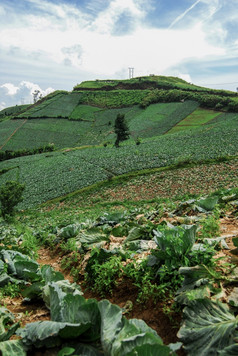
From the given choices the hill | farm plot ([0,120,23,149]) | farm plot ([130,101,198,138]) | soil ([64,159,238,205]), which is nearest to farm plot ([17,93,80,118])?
the hill

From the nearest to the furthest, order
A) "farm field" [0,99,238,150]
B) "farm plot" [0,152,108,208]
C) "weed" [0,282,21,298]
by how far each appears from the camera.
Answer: "weed" [0,282,21,298] → "farm plot" [0,152,108,208] → "farm field" [0,99,238,150]

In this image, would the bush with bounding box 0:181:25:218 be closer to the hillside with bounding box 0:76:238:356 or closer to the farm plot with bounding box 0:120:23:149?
the hillside with bounding box 0:76:238:356

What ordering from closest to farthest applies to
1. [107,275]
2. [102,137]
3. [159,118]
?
[107,275] → [102,137] → [159,118]

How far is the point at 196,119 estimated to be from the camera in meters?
71.0

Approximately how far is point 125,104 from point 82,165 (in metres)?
63.0

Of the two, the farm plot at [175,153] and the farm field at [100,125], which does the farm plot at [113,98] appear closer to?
the farm field at [100,125]

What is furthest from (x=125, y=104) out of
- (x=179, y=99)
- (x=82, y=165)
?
(x=82, y=165)

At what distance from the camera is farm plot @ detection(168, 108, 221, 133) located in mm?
67562

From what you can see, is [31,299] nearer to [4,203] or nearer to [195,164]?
[4,203]

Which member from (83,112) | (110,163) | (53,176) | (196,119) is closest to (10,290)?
(110,163)

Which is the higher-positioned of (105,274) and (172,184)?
(105,274)

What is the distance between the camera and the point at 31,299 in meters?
3.89

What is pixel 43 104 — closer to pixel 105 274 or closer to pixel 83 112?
pixel 83 112

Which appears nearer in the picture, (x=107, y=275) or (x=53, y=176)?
(x=107, y=275)
